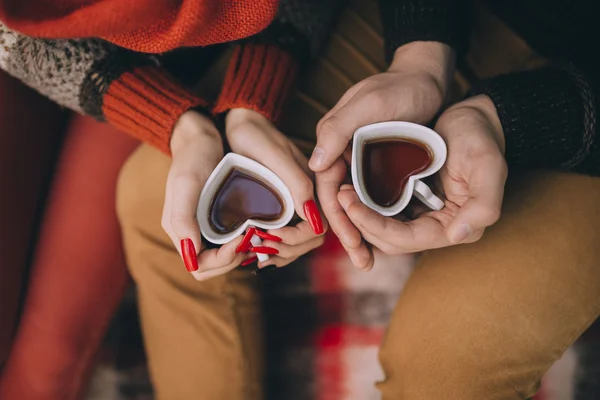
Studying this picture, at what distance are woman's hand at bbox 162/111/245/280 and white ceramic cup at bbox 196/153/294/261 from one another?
2 cm

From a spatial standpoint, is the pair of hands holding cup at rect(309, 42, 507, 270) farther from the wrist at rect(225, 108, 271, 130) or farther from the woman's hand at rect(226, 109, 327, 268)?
the wrist at rect(225, 108, 271, 130)

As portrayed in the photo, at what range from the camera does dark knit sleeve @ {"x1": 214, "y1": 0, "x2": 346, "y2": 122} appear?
0.89 m

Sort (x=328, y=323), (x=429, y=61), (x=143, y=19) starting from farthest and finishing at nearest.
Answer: (x=328, y=323) → (x=429, y=61) → (x=143, y=19)

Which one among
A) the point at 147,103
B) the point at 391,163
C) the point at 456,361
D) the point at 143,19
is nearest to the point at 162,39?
the point at 143,19

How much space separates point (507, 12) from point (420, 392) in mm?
676

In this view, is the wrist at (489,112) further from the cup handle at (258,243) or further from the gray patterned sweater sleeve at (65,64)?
the gray patterned sweater sleeve at (65,64)

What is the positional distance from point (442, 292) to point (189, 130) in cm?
51

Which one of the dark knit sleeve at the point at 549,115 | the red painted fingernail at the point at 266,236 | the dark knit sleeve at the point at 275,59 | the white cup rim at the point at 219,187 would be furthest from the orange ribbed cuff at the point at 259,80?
the dark knit sleeve at the point at 549,115

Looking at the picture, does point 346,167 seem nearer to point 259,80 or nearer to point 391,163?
point 391,163

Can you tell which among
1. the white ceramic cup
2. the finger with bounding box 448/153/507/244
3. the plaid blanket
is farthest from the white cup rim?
the plaid blanket

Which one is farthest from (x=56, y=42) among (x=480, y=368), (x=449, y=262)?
(x=480, y=368)

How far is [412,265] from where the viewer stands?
113 centimetres

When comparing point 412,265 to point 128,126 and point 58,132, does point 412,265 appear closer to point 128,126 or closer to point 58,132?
point 128,126

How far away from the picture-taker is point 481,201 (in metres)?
0.71
